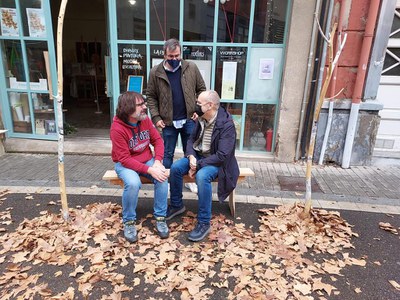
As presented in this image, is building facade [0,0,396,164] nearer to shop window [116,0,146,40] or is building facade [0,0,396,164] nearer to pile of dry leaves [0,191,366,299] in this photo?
shop window [116,0,146,40]

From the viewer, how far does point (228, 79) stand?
519 centimetres

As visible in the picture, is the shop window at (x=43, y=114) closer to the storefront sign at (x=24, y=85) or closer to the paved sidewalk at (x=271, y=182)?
the storefront sign at (x=24, y=85)

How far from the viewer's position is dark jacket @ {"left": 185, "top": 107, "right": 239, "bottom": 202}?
299cm

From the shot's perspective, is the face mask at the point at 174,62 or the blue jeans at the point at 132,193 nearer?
the blue jeans at the point at 132,193

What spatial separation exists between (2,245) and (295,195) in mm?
3385

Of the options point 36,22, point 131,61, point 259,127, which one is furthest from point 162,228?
point 36,22

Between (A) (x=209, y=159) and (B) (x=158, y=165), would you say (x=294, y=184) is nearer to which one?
(A) (x=209, y=159)

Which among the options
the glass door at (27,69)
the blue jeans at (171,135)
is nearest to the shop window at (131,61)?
the glass door at (27,69)

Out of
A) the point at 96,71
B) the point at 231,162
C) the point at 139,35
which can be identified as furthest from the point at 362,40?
the point at 96,71

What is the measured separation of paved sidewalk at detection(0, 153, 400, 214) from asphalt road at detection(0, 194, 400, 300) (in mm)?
225

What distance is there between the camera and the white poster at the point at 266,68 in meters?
5.02

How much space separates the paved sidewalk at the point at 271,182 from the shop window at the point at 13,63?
1.37 m

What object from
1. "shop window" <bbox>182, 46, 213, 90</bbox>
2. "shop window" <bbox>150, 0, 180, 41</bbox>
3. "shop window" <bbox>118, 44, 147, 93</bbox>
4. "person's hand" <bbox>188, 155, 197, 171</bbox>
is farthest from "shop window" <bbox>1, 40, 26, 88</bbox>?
"person's hand" <bbox>188, 155, 197, 171</bbox>

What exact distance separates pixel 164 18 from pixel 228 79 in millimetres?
1474
